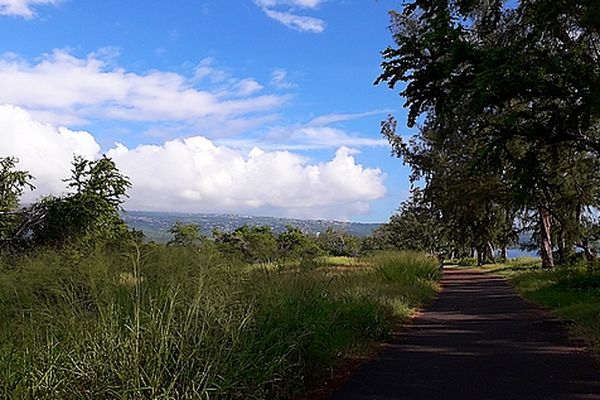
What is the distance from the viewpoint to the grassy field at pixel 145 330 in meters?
5.69

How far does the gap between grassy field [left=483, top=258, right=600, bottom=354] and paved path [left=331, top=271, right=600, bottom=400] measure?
0.42 metres

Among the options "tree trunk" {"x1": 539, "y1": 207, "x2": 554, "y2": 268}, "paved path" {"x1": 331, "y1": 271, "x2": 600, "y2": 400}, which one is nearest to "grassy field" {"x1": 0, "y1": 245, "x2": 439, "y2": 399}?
"paved path" {"x1": 331, "y1": 271, "x2": 600, "y2": 400}

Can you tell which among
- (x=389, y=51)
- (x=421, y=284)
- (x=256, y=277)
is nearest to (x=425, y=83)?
(x=389, y=51)

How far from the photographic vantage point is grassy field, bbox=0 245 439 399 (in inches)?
224

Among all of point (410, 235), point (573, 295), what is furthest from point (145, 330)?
point (410, 235)

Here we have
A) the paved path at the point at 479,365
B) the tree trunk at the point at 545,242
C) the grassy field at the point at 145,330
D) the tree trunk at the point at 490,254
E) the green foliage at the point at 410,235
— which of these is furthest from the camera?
the green foliage at the point at 410,235

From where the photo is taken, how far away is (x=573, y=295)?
63.6 ft

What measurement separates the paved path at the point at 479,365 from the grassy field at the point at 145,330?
53.8 inches

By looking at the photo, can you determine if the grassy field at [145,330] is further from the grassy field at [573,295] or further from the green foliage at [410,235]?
the green foliage at [410,235]

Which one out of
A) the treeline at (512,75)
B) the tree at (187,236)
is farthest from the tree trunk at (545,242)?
the tree at (187,236)

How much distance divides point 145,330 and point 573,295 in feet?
53.9

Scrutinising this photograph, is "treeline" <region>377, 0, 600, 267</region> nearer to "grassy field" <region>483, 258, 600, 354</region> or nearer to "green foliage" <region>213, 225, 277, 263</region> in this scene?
"grassy field" <region>483, 258, 600, 354</region>

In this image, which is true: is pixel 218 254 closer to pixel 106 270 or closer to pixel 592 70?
pixel 106 270

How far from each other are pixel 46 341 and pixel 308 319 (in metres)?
3.95
